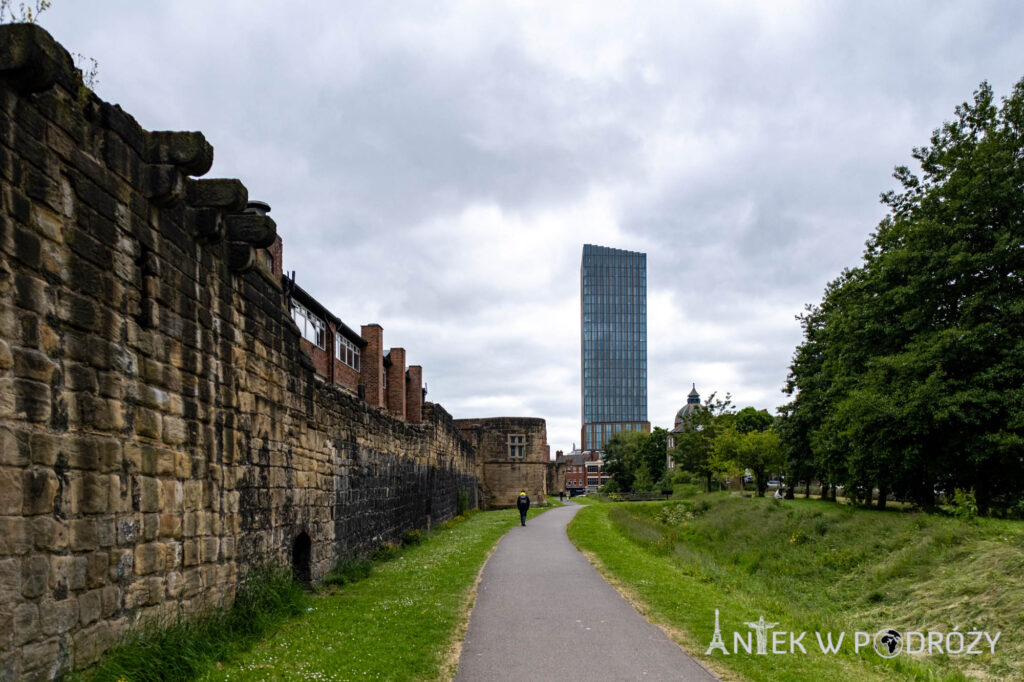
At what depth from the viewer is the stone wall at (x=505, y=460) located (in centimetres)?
4781

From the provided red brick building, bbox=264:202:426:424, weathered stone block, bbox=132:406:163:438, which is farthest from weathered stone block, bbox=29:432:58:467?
red brick building, bbox=264:202:426:424

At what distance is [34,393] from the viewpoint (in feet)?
16.3

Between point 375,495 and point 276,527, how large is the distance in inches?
233

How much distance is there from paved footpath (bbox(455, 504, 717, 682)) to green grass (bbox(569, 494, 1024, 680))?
42cm

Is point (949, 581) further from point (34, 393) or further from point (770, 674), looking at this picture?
point (34, 393)

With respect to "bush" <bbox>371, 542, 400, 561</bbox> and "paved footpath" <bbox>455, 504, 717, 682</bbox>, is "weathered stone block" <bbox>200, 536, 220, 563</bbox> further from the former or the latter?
"bush" <bbox>371, 542, 400, 561</bbox>

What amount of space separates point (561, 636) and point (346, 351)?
25.7 m

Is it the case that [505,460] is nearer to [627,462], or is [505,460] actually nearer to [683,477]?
[683,477]

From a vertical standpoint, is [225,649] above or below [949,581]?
above

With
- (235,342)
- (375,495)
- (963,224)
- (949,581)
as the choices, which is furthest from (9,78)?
(963,224)

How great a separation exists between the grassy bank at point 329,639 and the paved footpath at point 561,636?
0.32 meters

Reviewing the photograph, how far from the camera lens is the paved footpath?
261 inches

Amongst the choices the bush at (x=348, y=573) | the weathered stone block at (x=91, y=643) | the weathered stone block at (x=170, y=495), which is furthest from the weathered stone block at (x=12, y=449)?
the bush at (x=348, y=573)

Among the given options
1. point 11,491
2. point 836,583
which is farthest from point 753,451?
point 11,491
